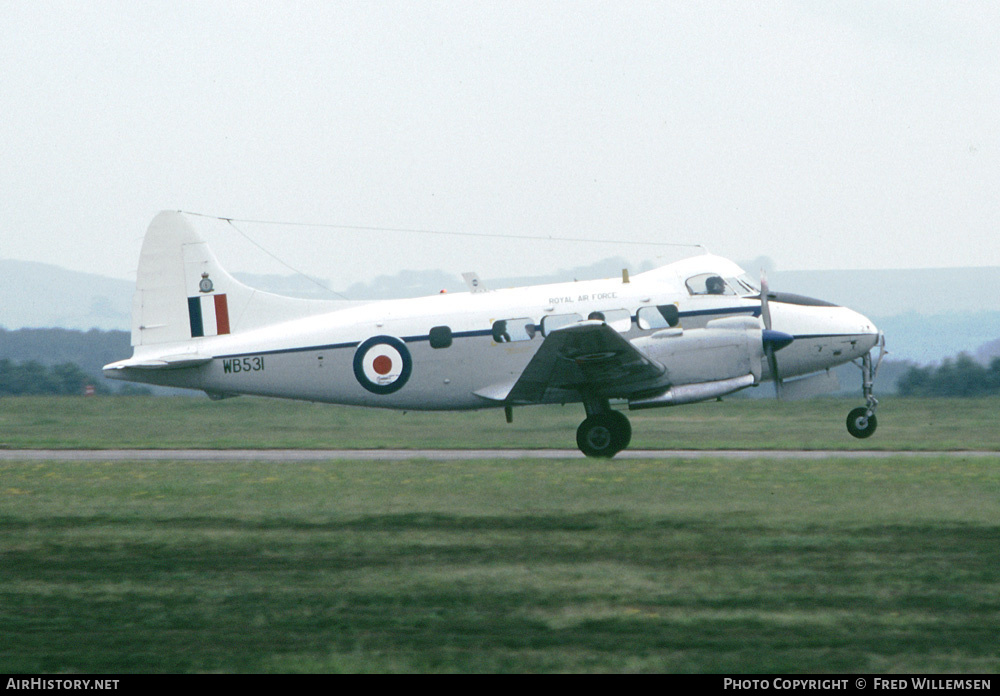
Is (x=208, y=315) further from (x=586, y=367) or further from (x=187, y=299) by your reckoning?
(x=586, y=367)

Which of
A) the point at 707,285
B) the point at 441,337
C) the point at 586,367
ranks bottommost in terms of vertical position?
the point at 586,367

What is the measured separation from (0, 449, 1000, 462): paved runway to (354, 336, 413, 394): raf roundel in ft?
5.18

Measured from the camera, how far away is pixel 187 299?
68.7ft

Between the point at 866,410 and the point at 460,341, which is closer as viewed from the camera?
the point at 460,341

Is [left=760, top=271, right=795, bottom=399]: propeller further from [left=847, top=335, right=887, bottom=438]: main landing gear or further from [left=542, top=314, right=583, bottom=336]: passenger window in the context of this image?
[left=542, top=314, right=583, bottom=336]: passenger window

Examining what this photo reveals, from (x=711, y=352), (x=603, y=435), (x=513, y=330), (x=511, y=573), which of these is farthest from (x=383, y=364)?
(x=511, y=573)

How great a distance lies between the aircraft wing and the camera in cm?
1769

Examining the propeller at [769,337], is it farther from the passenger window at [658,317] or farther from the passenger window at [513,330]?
the passenger window at [513,330]

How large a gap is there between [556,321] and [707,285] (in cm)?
288

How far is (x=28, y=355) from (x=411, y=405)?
34.3 meters

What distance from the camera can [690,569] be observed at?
10.0 m

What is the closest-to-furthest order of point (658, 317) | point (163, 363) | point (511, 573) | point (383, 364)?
point (511, 573) < point (658, 317) < point (383, 364) < point (163, 363)

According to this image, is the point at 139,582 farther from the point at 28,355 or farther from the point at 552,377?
the point at 28,355
